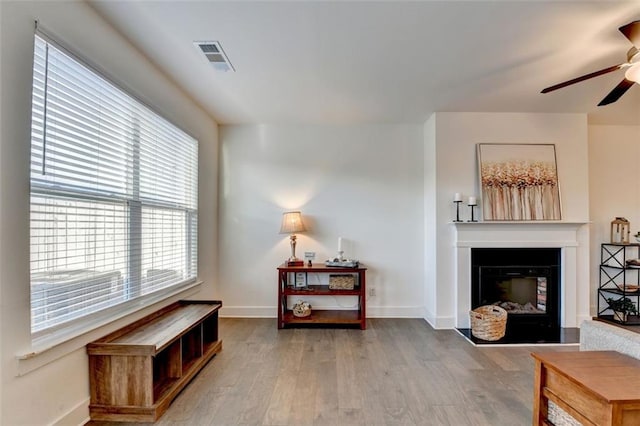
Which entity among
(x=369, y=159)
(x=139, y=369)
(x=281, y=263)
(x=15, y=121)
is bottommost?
(x=139, y=369)

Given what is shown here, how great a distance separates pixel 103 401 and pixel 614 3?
4028mm

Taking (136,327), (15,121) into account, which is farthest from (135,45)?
(136,327)

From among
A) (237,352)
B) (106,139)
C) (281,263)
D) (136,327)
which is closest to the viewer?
(106,139)

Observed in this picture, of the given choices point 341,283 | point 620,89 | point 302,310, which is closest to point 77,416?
point 302,310

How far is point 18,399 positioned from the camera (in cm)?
165

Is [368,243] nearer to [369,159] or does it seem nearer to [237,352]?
[369,159]

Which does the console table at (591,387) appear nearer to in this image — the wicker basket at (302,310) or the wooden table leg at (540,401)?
the wooden table leg at (540,401)

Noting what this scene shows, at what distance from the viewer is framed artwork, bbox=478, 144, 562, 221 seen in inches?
→ 159

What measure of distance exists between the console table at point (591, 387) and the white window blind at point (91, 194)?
2709 millimetres

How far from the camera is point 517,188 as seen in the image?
4.05 metres

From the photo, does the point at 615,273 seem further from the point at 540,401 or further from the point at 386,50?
the point at 386,50

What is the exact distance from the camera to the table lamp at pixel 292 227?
4301 mm

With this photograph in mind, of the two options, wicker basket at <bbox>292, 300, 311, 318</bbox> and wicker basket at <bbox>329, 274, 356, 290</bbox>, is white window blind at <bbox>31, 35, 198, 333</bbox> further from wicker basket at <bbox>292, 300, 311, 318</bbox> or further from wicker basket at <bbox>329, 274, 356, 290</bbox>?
wicker basket at <bbox>329, 274, 356, 290</bbox>

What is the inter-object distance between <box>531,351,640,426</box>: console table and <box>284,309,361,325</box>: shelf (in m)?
2.32
